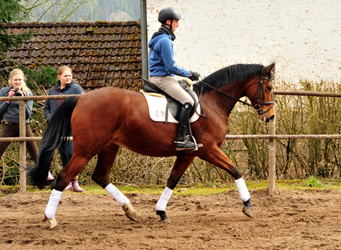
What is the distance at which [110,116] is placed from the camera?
196 inches

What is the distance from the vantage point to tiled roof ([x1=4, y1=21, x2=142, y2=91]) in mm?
13719

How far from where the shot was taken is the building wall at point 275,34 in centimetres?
1171

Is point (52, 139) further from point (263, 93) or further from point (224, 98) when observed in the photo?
point (263, 93)

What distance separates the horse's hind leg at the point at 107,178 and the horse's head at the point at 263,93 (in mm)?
2046

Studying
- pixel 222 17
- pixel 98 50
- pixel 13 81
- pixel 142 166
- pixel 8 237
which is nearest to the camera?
pixel 8 237

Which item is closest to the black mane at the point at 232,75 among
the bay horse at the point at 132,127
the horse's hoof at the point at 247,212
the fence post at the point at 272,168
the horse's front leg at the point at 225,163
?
the bay horse at the point at 132,127

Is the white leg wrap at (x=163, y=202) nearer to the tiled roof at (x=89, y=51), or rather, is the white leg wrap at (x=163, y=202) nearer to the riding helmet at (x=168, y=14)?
the riding helmet at (x=168, y=14)

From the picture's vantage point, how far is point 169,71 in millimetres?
5270

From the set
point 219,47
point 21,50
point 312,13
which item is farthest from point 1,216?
point 21,50

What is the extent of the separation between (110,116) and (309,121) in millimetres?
4423

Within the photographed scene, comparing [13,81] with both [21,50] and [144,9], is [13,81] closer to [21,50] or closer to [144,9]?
[144,9]

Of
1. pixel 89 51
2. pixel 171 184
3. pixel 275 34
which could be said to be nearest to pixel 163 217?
pixel 171 184

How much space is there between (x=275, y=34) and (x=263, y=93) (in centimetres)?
659

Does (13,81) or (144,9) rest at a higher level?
(144,9)
